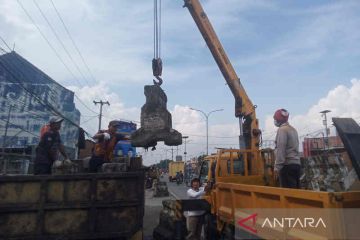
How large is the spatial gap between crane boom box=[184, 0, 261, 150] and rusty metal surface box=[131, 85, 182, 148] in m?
4.35

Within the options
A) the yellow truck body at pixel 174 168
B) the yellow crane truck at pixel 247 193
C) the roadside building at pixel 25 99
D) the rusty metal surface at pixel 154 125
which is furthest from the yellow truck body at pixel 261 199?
the yellow truck body at pixel 174 168

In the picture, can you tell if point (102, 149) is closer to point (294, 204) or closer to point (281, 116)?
point (281, 116)

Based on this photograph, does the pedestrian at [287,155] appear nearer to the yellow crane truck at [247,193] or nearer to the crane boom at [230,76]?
the yellow crane truck at [247,193]

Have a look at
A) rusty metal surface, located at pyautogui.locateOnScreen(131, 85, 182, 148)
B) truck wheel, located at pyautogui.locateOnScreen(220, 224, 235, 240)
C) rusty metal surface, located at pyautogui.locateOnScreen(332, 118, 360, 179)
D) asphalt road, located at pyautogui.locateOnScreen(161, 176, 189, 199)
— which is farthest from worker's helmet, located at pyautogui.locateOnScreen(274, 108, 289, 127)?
asphalt road, located at pyautogui.locateOnScreen(161, 176, 189, 199)

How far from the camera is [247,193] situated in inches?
205

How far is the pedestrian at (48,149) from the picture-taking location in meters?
6.37

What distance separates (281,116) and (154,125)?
321cm

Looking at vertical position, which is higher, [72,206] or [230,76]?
[230,76]

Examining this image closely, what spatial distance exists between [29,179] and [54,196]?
1.24ft

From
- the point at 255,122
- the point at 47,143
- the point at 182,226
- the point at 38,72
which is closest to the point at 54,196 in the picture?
the point at 47,143

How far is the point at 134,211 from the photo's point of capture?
199 inches

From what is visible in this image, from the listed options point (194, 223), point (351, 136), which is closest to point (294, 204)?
point (351, 136)

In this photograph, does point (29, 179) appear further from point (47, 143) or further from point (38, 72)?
point (38, 72)

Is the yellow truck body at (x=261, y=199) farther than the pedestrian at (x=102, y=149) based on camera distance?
No
